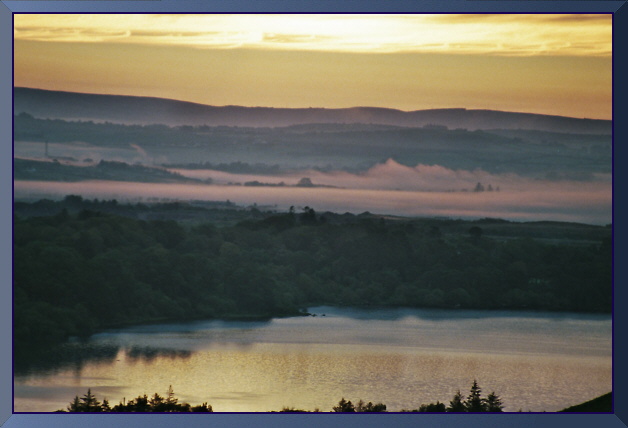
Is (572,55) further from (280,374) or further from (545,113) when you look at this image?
(280,374)

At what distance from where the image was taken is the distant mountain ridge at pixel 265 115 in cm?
711

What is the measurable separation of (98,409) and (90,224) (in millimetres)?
1399

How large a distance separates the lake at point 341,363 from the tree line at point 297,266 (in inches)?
5.7

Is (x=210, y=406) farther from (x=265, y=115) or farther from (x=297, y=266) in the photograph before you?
(x=265, y=115)

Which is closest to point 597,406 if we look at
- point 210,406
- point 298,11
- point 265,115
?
point 210,406

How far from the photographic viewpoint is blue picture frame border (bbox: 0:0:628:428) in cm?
644

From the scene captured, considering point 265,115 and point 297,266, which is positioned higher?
point 265,115

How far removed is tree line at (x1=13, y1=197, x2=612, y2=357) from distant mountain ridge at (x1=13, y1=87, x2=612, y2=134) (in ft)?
2.47

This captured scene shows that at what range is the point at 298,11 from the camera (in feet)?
21.2

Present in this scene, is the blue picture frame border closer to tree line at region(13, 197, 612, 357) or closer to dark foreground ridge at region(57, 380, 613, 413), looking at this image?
dark foreground ridge at region(57, 380, 613, 413)

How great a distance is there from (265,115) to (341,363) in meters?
1.98

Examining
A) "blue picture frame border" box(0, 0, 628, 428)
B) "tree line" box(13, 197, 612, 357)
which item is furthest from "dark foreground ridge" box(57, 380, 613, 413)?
"tree line" box(13, 197, 612, 357)

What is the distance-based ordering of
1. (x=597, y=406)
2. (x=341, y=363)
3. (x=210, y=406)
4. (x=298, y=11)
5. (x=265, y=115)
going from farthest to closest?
(x=265, y=115) → (x=341, y=363) → (x=210, y=406) → (x=597, y=406) → (x=298, y=11)

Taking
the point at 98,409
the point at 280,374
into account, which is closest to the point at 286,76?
the point at 280,374
